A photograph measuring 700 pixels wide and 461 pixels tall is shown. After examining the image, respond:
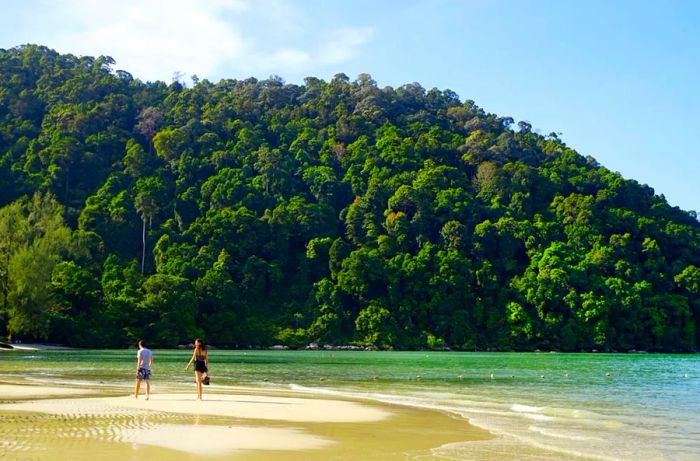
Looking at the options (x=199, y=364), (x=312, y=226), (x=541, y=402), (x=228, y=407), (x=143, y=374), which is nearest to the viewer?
(x=228, y=407)

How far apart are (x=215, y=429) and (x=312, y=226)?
100 metres

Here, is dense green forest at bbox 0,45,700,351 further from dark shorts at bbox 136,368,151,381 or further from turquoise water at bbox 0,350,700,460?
dark shorts at bbox 136,368,151,381

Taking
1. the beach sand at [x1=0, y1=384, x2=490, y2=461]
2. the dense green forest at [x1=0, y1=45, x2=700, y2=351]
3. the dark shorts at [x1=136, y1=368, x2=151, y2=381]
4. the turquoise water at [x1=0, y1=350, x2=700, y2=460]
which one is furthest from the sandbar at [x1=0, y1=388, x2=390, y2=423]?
the dense green forest at [x1=0, y1=45, x2=700, y2=351]

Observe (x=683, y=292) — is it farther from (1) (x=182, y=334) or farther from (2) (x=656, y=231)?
(1) (x=182, y=334)

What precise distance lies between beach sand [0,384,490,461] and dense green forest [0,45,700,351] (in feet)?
197

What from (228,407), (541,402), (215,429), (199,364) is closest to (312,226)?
(541,402)

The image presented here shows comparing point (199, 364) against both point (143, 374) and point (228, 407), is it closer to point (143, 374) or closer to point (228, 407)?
point (143, 374)

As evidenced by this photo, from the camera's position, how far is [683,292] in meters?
103

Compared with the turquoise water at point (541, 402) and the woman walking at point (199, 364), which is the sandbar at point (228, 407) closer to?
the woman walking at point (199, 364)

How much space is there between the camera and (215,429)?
48.1 ft

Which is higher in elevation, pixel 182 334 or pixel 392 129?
pixel 392 129

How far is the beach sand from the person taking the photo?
11773 mm

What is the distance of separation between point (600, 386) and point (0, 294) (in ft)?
206

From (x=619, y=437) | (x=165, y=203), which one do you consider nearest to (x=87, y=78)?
(x=165, y=203)
